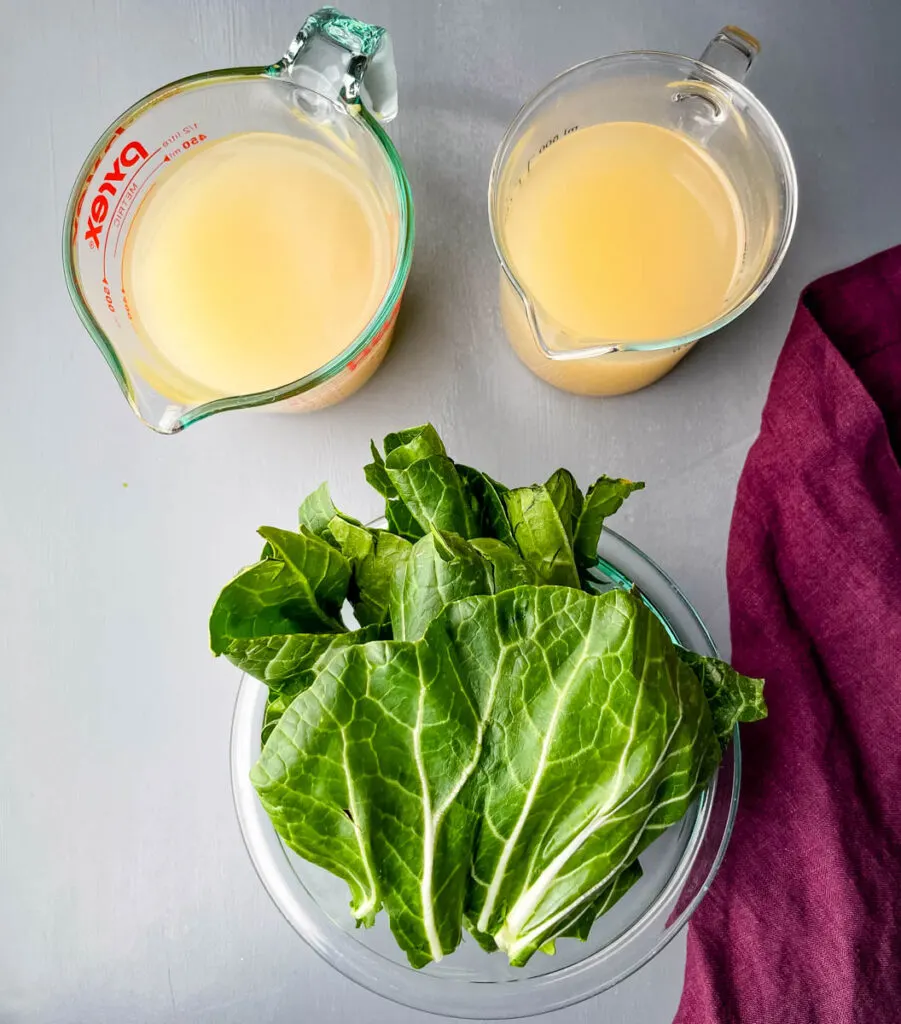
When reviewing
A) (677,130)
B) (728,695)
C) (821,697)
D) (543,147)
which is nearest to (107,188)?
(543,147)

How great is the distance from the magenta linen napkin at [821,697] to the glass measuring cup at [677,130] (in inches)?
4.3

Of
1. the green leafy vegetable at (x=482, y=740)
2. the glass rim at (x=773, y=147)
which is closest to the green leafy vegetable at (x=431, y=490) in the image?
the green leafy vegetable at (x=482, y=740)

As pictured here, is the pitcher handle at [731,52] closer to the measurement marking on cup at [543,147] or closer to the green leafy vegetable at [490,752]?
the measurement marking on cup at [543,147]

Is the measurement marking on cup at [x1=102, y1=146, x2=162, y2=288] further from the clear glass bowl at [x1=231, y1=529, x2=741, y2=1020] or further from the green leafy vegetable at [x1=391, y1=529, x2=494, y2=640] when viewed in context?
the clear glass bowl at [x1=231, y1=529, x2=741, y2=1020]

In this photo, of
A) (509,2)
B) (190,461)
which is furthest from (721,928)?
(509,2)

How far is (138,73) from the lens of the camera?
0.88m

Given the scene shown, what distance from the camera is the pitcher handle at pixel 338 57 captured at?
0.67m

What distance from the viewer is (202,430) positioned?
0.87m

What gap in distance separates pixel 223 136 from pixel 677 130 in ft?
1.18

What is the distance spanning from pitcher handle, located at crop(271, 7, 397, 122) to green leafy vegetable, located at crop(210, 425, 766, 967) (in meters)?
0.32

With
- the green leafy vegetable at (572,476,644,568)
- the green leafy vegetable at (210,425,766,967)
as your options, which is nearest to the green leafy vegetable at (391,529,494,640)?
the green leafy vegetable at (210,425,766,967)

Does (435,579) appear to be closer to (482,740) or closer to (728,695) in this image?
(482,740)

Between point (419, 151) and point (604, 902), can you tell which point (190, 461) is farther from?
point (604, 902)

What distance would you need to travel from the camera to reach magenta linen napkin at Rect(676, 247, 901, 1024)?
2.56ft
